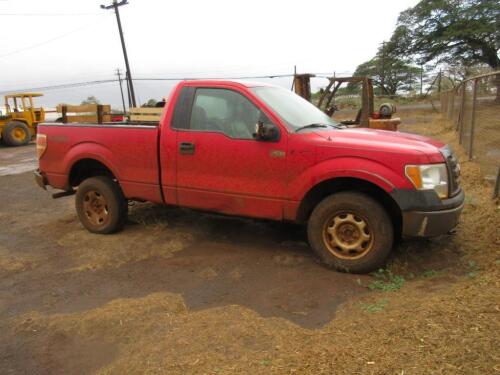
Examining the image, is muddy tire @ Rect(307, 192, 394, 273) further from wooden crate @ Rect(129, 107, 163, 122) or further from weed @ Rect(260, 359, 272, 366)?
wooden crate @ Rect(129, 107, 163, 122)

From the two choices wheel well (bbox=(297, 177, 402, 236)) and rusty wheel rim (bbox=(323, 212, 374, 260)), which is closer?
rusty wheel rim (bbox=(323, 212, 374, 260))

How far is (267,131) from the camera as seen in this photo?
422 centimetres

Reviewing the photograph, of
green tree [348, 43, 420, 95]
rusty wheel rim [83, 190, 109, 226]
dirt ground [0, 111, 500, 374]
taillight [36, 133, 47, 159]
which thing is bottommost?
dirt ground [0, 111, 500, 374]

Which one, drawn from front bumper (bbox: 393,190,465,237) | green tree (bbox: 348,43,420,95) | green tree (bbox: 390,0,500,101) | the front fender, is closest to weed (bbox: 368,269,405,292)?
front bumper (bbox: 393,190,465,237)

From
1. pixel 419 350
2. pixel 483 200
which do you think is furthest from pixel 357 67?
pixel 419 350

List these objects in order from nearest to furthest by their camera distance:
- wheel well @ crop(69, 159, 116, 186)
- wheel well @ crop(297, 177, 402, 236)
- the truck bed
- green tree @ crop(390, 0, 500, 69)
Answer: wheel well @ crop(297, 177, 402, 236), the truck bed, wheel well @ crop(69, 159, 116, 186), green tree @ crop(390, 0, 500, 69)

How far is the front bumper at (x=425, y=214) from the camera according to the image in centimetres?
380

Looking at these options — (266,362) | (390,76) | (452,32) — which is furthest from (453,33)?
(266,362)

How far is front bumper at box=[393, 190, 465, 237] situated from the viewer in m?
3.80

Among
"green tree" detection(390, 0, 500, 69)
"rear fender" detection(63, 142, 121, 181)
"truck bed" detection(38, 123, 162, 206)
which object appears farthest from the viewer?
"green tree" detection(390, 0, 500, 69)

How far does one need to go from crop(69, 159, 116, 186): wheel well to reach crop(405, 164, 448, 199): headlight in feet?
11.6

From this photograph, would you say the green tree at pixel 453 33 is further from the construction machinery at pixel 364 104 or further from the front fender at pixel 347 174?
the front fender at pixel 347 174

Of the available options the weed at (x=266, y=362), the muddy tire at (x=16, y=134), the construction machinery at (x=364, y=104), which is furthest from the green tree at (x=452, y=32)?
the weed at (x=266, y=362)

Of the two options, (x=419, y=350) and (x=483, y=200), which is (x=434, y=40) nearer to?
(x=483, y=200)
